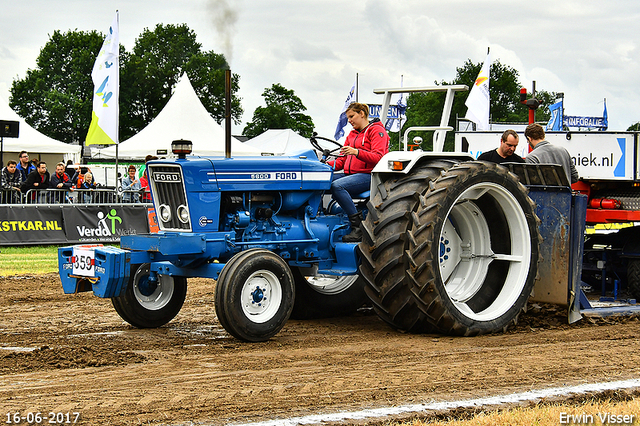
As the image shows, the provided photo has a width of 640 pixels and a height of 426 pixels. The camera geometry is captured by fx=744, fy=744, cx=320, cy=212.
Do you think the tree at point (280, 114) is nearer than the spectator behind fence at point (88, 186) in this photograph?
No

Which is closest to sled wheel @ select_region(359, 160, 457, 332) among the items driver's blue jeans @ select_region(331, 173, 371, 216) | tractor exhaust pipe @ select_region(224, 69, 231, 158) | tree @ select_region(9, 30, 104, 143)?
driver's blue jeans @ select_region(331, 173, 371, 216)

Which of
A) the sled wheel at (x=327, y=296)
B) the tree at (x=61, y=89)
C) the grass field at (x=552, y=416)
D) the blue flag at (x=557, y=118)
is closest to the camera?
the grass field at (x=552, y=416)

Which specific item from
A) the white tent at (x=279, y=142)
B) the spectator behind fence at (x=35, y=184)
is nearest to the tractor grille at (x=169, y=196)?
the spectator behind fence at (x=35, y=184)

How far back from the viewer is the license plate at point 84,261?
231 inches

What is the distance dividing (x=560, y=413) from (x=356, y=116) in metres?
3.74

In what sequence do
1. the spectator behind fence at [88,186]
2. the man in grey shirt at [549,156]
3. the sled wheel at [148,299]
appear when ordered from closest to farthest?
the sled wheel at [148,299]
the man in grey shirt at [549,156]
the spectator behind fence at [88,186]

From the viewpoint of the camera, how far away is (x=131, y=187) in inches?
749

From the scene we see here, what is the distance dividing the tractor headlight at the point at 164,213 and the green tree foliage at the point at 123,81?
55498 mm

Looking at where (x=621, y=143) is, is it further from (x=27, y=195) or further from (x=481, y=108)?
(x=27, y=195)

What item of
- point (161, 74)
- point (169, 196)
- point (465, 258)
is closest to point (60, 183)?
point (169, 196)

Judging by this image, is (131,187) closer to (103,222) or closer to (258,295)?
(103,222)

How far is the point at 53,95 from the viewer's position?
61.2 m

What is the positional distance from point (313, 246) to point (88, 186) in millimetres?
12635

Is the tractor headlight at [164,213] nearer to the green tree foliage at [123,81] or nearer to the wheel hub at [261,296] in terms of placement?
the wheel hub at [261,296]
